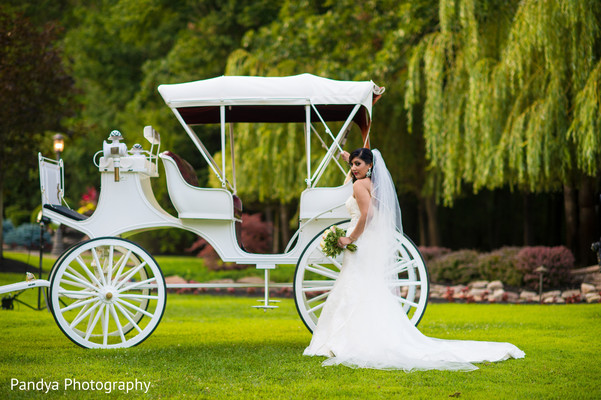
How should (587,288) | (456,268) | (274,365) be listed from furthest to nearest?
(456,268)
(587,288)
(274,365)

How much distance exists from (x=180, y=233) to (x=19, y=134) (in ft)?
37.3

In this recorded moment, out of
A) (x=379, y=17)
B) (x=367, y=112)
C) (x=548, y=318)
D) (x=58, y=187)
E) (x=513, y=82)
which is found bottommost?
(x=548, y=318)

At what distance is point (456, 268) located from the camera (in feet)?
44.5

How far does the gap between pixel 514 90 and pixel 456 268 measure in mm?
4163

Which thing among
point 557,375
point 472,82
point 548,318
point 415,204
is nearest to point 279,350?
point 557,375

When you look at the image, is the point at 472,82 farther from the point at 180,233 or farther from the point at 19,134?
the point at 180,233

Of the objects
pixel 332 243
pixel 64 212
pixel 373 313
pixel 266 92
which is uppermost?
pixel 266 92

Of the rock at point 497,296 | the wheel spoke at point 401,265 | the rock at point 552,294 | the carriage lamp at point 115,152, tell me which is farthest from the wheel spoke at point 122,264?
the rock at point 552,294

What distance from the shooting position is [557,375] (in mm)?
4992

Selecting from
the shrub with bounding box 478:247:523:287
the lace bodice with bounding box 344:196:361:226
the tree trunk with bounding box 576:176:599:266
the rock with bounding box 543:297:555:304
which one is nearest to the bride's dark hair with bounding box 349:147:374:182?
the lace bodice with bounding box 344:196:361:226

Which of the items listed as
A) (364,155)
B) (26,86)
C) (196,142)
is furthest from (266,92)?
(26,86)

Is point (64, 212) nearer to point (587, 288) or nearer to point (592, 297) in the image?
point (592, 297)

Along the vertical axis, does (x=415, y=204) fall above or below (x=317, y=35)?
below

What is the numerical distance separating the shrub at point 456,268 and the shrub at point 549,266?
1023 mm
